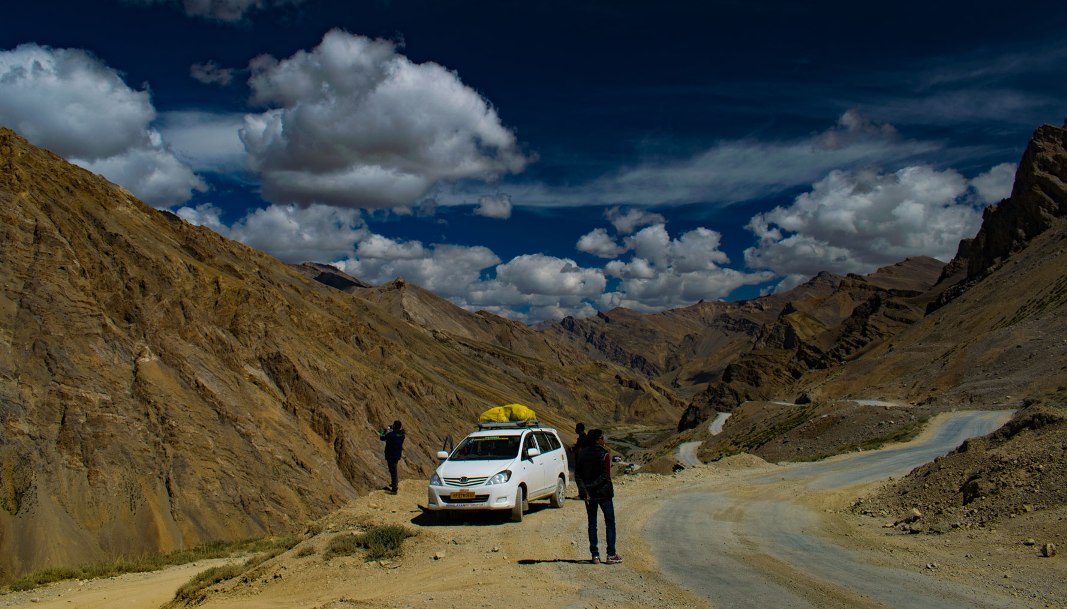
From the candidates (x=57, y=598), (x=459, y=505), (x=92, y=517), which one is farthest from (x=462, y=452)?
(x=92, y=517)

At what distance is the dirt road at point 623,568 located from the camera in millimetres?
8500

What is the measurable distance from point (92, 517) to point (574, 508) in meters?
22.3

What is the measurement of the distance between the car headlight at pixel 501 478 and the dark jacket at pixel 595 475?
139 inches

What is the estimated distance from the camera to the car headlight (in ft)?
44.1

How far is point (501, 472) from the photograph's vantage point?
13609 millimetres

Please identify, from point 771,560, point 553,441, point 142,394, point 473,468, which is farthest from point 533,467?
point 142,394

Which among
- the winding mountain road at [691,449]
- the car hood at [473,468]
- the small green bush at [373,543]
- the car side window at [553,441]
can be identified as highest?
the car side window at [553,441]

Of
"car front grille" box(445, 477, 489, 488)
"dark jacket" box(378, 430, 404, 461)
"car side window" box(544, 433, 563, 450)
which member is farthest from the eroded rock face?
"car front grille" box(445, 477, 489, 488)

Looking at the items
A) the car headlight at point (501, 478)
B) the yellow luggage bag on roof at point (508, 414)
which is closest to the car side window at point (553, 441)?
the yellow luggage bag on roof at point (508, 414)

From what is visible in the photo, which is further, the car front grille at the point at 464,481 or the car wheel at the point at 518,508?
the car wheel at the point at 518,508

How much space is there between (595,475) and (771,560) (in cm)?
307

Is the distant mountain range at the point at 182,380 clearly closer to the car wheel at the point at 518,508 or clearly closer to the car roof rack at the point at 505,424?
the car roof rack at the point at 505,424

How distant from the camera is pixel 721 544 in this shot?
470 inches

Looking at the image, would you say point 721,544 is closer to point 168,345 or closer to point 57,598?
point 57,598
